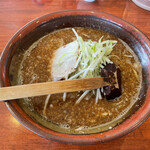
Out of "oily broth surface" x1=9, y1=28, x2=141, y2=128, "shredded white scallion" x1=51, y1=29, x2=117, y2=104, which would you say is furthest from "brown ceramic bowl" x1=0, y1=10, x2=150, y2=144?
"shredded white scallion" x1=51, y1=29, x2=117, y2=104

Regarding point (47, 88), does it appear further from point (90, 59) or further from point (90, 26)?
point (90, 26)

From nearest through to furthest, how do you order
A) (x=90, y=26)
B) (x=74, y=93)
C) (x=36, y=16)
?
(x=74, y=93) < (x=90, y=26) < (x=36, y=16)

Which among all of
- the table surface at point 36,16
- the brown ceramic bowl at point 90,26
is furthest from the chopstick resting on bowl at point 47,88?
the table surface at point 36,16

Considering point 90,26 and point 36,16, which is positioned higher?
point 36,16

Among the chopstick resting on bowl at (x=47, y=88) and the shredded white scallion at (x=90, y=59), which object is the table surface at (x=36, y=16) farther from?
the shredded white scallion at (x=90, y=59)

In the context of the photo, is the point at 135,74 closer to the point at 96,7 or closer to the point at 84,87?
the point at 84,87

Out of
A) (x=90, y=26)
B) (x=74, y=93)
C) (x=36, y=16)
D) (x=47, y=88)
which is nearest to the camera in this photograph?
(x=47, y=88)

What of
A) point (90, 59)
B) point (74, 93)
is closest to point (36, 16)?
point (90, 59)

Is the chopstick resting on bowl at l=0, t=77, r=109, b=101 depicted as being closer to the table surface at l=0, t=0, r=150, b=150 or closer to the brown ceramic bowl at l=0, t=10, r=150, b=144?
the brown ceramic bowl at l=0, t=10, r=150, b=144
